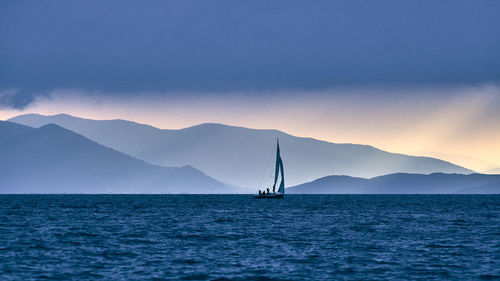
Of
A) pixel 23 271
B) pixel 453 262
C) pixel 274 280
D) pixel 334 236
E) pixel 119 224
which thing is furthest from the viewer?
pixel 119 224

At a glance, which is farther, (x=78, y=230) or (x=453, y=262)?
(x=78, y=230)

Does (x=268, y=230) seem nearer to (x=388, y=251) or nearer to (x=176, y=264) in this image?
(x=388, y=251)

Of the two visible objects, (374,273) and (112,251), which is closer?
(374,273)

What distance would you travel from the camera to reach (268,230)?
273 feet

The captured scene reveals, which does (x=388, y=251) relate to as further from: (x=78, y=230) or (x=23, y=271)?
(x=78, y=230)

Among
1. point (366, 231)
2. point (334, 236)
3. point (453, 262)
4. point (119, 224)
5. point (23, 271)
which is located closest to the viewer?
point (23, 271)

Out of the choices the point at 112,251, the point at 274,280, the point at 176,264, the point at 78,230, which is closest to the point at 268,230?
the point at 78,230

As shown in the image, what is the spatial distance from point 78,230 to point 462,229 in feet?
137

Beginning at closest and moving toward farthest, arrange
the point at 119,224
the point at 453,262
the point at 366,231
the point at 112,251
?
the point at 453,262 → the point at 112,251 → the point at 366,231 → the point at 119,224

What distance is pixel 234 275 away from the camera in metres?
47.3

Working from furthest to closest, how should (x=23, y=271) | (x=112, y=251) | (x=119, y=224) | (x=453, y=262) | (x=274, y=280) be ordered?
(x=119, y=224)
(x=112, y=251)
(x=453, y=262)
(x=23, y=271)
(x=274, y=280)

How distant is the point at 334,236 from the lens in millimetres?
74875

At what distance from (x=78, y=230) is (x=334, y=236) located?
27812mm

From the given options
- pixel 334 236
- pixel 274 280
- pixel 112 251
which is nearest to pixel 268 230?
pixel 334 236
